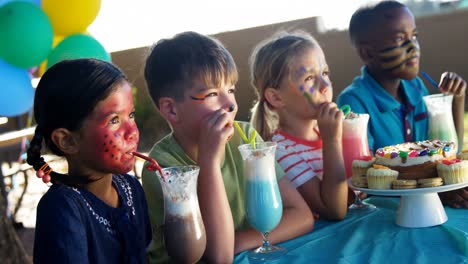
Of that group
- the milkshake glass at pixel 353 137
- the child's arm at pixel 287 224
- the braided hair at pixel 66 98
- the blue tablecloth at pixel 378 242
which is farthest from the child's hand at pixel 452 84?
the braided hair at pixel 66 98

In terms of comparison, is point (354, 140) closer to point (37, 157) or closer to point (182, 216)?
point (182, 216)

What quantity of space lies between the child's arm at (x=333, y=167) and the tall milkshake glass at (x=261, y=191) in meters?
0.33

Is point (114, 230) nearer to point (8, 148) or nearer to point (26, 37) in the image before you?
point (26, 37)

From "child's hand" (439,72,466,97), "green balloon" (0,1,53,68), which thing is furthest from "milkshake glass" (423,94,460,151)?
"green balloon" (0,1,53,68)

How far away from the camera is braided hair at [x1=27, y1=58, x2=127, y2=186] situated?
5.07 ft

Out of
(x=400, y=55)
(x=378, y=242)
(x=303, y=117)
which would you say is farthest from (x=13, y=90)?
(x=378, y=242)

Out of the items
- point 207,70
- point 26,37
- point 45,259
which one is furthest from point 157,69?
point 26,37

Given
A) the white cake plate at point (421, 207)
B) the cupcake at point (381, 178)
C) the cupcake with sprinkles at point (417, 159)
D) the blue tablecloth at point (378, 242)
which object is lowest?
the blue tablecloth at point (378, 242)

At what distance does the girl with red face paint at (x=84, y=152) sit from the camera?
58.9 inches

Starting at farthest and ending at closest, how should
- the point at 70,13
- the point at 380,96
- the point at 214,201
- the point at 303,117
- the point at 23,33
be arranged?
the point at 70,13 < the point at 23,33 < the point at 380,96 < the point at 303,117 < the point at 214,201

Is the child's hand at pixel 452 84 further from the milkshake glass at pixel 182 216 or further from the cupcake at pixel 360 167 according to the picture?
the milkshake glass at pixel 182 216

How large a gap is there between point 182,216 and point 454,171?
927 mm

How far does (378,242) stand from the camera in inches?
69.5

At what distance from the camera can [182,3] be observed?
32.7 ft
